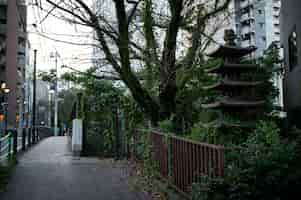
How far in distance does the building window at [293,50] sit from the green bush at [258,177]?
9276 mm

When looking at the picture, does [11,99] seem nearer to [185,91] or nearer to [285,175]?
[185,91]

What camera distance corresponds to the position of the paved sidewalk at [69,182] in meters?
6.72

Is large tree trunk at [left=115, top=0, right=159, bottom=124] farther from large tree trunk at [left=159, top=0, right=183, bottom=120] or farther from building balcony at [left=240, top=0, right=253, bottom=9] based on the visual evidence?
building balcony at [left=240, top=0, right=253, bottom=9]

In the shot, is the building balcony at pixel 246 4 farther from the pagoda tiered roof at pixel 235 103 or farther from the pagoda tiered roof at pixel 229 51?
the pagoda tiered roof at pixel 235 103

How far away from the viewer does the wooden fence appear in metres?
4.77

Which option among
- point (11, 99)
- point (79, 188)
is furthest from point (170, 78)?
point (11, 99)

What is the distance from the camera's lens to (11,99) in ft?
169

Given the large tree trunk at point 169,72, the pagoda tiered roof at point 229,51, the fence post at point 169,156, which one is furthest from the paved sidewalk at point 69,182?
the pagoda tiered roof at point 229,51

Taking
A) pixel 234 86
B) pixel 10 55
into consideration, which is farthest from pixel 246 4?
pixel 10 55

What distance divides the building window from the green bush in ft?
30.4

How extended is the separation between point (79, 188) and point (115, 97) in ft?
20.3

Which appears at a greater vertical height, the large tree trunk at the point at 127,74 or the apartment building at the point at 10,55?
the apartment building at the point at 10,55

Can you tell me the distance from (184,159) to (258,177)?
237cm

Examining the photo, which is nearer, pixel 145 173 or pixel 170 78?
pixel 145 173
